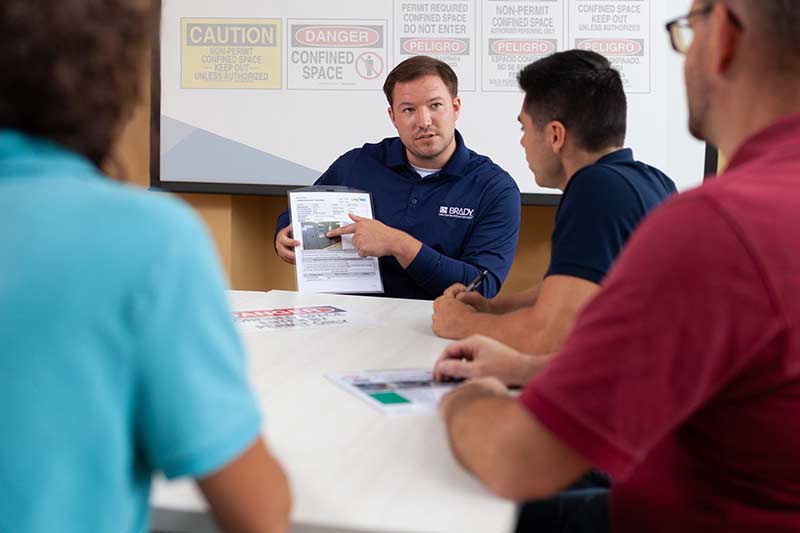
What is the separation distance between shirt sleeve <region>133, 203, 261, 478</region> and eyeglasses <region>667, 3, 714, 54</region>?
27.7 inches

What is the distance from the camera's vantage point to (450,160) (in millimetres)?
3010

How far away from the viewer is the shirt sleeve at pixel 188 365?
0.67 m

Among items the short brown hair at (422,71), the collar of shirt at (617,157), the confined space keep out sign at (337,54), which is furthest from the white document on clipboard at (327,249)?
the confined space keep out sign at (337,54)

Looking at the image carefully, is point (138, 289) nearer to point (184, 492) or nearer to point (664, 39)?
point (184, 492)

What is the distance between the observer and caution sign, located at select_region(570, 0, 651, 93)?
3.63m

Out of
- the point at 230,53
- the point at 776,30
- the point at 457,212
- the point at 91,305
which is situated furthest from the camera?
the point at 230,53

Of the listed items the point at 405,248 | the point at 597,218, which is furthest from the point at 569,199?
the point at 405,248

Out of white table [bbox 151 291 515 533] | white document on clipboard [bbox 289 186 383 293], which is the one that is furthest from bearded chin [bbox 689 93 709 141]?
white document on clipboard [bbox 289 186 383 293]

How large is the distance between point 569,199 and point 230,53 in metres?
2.59

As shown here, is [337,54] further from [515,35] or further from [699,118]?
[699,118]

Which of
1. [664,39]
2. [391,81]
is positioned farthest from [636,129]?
[391,81]

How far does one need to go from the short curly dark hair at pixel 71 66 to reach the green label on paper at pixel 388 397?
2.47 ft

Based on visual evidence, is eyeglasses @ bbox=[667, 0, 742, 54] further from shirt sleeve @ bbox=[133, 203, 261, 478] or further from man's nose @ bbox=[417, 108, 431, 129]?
man's nose @ bbox=[417, 108, 431, 129]

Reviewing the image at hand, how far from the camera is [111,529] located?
2.38 ft
